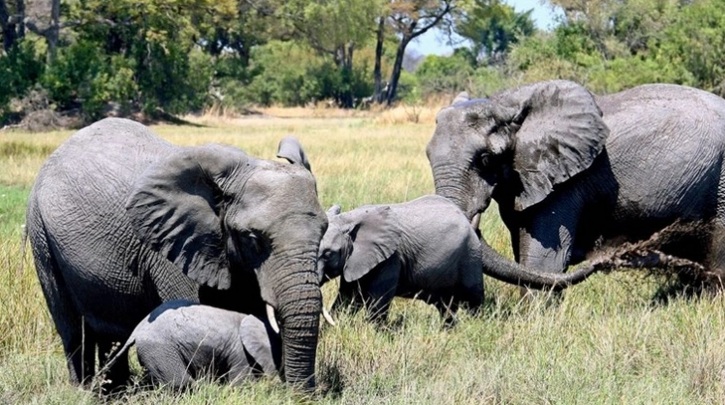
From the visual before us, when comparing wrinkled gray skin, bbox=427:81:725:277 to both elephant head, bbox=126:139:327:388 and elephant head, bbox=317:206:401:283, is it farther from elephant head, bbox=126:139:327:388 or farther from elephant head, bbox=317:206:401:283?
elephant head, bbox=126:139:327:388

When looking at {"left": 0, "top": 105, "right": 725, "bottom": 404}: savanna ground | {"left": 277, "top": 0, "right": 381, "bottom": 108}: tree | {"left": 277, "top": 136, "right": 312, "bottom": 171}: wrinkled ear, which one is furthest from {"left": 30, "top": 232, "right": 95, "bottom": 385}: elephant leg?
{"left": 277, "top": 0, "right": 381, "bottom": 108}: tree

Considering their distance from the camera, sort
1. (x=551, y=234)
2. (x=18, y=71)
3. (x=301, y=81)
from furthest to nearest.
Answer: (x=301, y=81) → (x=18, y=71) → (x=551, y=234)

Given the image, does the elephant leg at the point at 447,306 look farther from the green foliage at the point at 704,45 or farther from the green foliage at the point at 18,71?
the green foliage at the point at 18,71

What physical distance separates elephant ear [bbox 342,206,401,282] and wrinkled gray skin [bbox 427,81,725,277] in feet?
2.03

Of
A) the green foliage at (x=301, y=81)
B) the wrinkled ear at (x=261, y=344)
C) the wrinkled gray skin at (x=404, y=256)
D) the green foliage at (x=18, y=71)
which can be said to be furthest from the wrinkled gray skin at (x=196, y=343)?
the green foliage at (x=301, y=81)

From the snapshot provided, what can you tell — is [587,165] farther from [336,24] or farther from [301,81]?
[301,81]

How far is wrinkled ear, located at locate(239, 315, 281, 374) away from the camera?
5.04 meters

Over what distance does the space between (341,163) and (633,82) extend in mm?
12442

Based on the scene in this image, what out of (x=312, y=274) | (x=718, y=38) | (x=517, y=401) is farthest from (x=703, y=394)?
(x=718, y=38)

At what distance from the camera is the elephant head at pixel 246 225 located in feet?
15.4

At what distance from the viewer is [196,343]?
5.04 m

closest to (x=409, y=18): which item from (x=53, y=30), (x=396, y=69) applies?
(x=396, y=69)

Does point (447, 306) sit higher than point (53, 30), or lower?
lower

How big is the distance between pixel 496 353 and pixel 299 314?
186 cm
